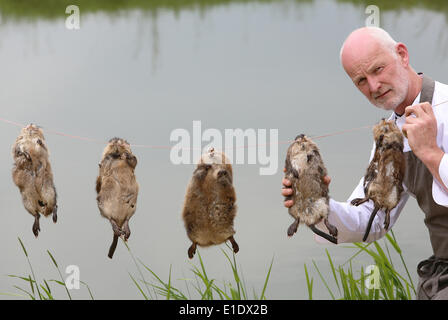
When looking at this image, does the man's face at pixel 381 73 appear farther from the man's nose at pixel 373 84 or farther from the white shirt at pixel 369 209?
the white shirt at pixel 369 209

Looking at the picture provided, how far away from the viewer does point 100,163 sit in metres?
3.53

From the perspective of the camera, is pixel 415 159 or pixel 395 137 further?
pixel 415 159

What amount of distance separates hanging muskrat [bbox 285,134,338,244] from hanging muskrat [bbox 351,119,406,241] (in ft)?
0.88

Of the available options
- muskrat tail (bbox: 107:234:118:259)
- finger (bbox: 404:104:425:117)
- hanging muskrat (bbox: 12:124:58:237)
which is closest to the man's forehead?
finger (bbox: 404:104:425:117)

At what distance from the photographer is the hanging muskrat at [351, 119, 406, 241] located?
3.37 m

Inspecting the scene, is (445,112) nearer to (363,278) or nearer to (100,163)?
(363,278)

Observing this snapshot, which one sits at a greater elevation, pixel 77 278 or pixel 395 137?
pixel 395 137

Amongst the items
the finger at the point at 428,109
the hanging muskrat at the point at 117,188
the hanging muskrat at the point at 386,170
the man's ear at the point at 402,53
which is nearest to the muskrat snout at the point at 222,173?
the hanging muskrat at the point at 117,188

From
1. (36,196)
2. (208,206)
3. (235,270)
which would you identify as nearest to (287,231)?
(208,206)

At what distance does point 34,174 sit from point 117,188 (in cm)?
52

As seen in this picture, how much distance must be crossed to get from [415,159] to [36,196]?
223 cm

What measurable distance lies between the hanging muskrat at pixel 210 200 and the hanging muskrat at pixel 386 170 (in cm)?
76

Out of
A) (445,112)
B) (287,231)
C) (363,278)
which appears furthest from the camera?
(363,278)

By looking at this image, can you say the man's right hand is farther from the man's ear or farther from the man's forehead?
the man's ear
